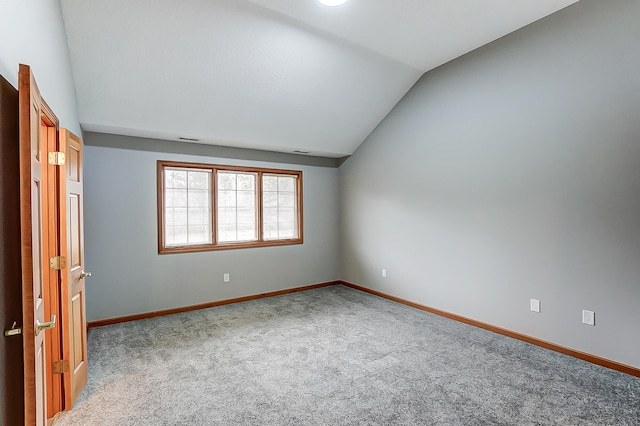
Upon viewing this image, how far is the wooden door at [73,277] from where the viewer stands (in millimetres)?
2170

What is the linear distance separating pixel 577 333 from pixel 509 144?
188 centimetres

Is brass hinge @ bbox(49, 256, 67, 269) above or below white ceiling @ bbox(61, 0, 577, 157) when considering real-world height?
below

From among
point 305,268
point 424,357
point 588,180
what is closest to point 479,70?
point 588,180

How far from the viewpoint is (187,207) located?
14.7 feet

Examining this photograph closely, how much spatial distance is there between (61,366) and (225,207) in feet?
9.36

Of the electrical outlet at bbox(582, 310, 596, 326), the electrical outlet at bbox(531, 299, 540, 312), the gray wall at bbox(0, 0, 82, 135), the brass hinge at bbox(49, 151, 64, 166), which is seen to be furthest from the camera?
the electrical outlet at bbox(531, 299, 540, 312)

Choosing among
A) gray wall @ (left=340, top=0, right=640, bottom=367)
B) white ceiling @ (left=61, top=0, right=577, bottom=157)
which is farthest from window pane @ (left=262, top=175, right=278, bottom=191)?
gray wall @ (left=340, top=0, right=640, bottom=367)

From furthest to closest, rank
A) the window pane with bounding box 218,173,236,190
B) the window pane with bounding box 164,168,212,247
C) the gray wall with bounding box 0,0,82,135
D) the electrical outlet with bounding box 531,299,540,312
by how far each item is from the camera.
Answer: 1. the window pane with bounding box 218,173,236,190
2. the window pane with bounding box 164,168,212,247
3. the electrical outlet with bounding box 531,299,540,312
4. the gray wall with bounding box 0,0,82,135

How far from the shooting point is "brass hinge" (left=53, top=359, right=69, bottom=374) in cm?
215

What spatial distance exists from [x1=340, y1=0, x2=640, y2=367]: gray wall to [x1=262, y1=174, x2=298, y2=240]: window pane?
1642 millimetres

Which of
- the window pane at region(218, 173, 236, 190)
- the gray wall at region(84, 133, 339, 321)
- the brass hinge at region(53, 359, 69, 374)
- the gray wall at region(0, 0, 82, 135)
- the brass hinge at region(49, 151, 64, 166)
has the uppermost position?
the gray wall at region(0, 0, 82, 135)

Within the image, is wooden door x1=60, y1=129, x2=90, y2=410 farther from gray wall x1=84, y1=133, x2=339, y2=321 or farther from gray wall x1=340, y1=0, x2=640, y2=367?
gray wall x1=340, y1=0, x2=640, y2=367

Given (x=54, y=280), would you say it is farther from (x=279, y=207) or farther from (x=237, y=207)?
(x=279, y=207)

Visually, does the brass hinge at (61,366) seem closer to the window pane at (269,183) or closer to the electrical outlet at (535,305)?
the window pane at (269,183)
